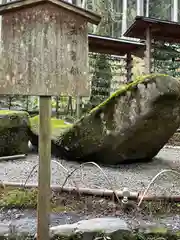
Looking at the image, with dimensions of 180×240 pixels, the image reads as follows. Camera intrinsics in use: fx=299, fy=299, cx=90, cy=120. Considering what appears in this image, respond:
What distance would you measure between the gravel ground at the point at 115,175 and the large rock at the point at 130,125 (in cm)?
23

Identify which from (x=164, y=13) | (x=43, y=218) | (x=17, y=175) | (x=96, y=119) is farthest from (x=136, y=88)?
(x=164, y=13)

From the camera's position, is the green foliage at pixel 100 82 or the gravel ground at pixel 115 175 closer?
the gravel ground at pixel 115 175

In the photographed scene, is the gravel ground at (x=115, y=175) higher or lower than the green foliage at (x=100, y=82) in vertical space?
lower

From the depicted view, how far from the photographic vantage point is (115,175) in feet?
15.4

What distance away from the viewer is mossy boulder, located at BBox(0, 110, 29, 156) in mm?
5633

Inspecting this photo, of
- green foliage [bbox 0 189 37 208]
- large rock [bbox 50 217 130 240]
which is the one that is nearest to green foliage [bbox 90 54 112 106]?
green foliage [bbox 0 189 37 208]

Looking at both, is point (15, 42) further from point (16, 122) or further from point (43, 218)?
point (16, 122)

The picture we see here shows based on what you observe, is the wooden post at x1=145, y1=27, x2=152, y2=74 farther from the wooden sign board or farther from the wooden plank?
the wooden sign board

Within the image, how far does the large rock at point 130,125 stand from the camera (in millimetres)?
4473

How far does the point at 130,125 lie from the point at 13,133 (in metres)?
2.37

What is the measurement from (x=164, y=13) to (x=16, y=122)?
24.2 metres

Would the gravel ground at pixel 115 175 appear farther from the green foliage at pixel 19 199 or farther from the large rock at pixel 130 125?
the green foliage at pixel 19 199

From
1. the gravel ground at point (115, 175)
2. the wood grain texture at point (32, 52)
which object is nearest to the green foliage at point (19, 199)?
the gravel ground at point (115, 175)

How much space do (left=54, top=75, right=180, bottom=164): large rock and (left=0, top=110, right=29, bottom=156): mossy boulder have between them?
0.86 meters
